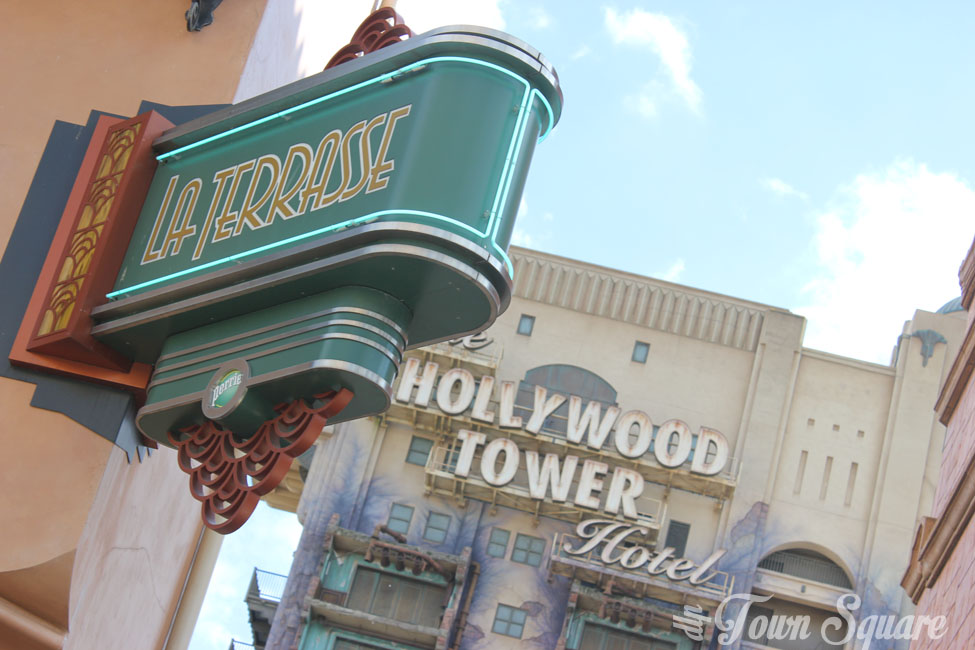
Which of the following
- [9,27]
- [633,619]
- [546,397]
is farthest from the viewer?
[546,397]

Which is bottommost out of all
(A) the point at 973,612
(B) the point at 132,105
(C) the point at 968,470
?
(A) the point at 973,612

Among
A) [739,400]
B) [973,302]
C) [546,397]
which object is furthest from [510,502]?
[973,302]

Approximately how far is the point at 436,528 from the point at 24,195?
1270 inches

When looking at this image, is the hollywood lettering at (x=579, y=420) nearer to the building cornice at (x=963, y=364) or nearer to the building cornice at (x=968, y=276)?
the building cornice at (x=963, y=364)

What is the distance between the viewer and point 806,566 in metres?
42.4

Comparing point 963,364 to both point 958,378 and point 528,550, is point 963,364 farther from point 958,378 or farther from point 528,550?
point 528,550

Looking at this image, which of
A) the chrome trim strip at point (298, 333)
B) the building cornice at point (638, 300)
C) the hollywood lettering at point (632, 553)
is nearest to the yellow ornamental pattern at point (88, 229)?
the chrome trim strip at point (298, 333)

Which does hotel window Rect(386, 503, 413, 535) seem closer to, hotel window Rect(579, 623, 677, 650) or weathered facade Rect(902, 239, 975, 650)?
hotel window Rect(579, 623, 677, 650)

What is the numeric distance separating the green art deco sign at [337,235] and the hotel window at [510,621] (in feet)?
105

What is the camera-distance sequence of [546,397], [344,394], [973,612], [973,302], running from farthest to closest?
[546,397]
[973,302]
[973,612]
[344,394]

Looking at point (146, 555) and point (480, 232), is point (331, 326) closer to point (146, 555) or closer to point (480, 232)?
point (480, 232)

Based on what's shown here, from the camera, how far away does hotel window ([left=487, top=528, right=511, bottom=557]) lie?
136 feet

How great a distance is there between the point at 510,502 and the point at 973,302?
2995 centimetres

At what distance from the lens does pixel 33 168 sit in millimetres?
10844
